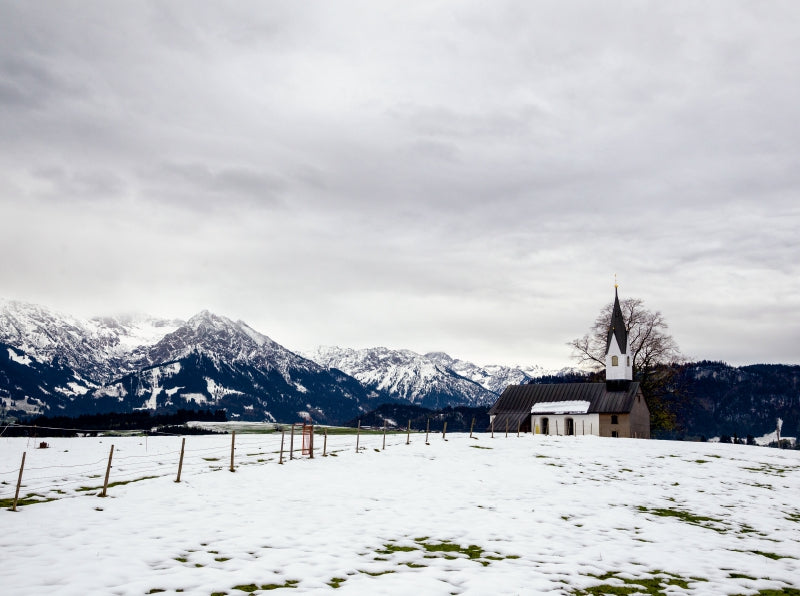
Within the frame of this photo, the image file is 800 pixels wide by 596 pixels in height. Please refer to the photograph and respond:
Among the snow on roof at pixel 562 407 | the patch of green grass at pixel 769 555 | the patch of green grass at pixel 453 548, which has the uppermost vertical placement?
the snow on roof at pixel 562 407

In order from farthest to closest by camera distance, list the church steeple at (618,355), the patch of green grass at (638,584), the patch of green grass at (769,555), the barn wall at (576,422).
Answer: the church steeple at (618,355), the barn wall at (576,422), the patch of green grass at (769,555), the patch of green grass at (638,584)

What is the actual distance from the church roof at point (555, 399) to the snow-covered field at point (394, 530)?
1665 inches

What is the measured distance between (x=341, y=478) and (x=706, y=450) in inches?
1575

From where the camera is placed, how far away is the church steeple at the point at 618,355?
83062mm

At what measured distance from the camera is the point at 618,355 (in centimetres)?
8350

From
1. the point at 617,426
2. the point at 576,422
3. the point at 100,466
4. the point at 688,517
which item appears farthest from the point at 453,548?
the point at 576,422

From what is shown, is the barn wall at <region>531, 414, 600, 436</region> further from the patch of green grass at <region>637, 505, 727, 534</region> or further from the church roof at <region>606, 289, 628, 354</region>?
the patch of green grass at <region>637, 505, 727, 534</region>

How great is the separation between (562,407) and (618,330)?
44.4ft

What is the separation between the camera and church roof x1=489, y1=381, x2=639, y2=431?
81.4m

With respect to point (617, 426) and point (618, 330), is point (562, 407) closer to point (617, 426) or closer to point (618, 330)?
point (617, 426)

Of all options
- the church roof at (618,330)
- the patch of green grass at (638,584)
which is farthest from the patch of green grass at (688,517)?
the church roof at (618,330)

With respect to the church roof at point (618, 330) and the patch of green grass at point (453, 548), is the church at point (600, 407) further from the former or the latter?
the patch of green grass at point (453, 548)

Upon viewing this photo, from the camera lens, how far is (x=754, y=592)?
48.1 feet

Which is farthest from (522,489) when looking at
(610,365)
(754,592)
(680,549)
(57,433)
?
(57,433)
